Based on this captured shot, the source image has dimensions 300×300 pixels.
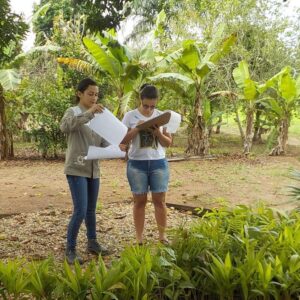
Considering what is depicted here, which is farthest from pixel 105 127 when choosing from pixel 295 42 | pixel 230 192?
pixel 295 42

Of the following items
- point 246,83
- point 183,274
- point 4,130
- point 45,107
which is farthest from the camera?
point 45,107

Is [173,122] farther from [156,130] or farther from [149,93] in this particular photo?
[149,93]

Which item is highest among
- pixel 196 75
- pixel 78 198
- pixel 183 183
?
pixel 196 75

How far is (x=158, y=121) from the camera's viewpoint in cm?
406

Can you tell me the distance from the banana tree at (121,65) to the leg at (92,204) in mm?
6689

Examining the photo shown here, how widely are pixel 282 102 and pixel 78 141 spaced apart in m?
11.6

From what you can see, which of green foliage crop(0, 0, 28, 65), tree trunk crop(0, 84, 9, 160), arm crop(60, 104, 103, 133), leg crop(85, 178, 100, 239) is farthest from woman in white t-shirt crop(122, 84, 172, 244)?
tree trunk crop(0, 84, 9, 160)

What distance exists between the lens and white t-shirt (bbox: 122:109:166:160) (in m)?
4.26

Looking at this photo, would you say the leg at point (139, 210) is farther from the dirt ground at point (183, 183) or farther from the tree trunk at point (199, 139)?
the tree trunk at point (199, 139)

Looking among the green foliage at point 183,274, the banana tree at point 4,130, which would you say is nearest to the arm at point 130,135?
the green foliage at point 183,274

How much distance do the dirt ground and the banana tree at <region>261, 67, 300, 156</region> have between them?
164 centimetres

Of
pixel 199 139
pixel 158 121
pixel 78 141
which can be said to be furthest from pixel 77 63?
pixel 158 121

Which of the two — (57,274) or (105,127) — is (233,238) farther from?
(105,127)

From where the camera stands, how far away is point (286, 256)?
2646 millimetres
